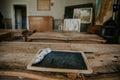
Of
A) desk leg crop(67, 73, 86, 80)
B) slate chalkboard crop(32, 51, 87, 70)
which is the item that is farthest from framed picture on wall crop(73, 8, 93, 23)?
desk leg crop(67, 73, 86, 80)

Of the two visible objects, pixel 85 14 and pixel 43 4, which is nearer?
pixel 85 14

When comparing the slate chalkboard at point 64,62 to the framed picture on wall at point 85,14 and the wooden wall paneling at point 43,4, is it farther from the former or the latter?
the wooden wall paneling at point 43,4

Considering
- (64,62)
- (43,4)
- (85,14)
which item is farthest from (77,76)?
(43,4)

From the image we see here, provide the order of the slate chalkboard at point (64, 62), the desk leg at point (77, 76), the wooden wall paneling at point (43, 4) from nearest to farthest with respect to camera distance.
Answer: the desk leg at point (77, 76), the slate chalkboard at point (64, 62), the wooden wall paneling at point (43, 4)

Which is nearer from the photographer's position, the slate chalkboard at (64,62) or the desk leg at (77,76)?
the desk leg at (77,76)

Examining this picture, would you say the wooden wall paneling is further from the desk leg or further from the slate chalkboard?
the desk leg

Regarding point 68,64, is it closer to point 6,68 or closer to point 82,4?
point 6,68

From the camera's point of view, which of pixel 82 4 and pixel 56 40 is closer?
pixel 56 40

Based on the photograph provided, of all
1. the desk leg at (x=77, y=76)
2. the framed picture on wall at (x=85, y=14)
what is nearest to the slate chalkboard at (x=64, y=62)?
the desk leg at (x=77, y=76)

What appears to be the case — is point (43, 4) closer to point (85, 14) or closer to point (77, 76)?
point (85, 14)

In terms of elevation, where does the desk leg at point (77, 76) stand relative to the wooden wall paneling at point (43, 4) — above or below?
below

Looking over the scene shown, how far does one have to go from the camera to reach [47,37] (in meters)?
2.46

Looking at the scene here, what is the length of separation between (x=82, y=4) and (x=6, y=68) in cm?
598

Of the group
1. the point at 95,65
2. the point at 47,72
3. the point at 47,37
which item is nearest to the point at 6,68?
the point at 47,72
